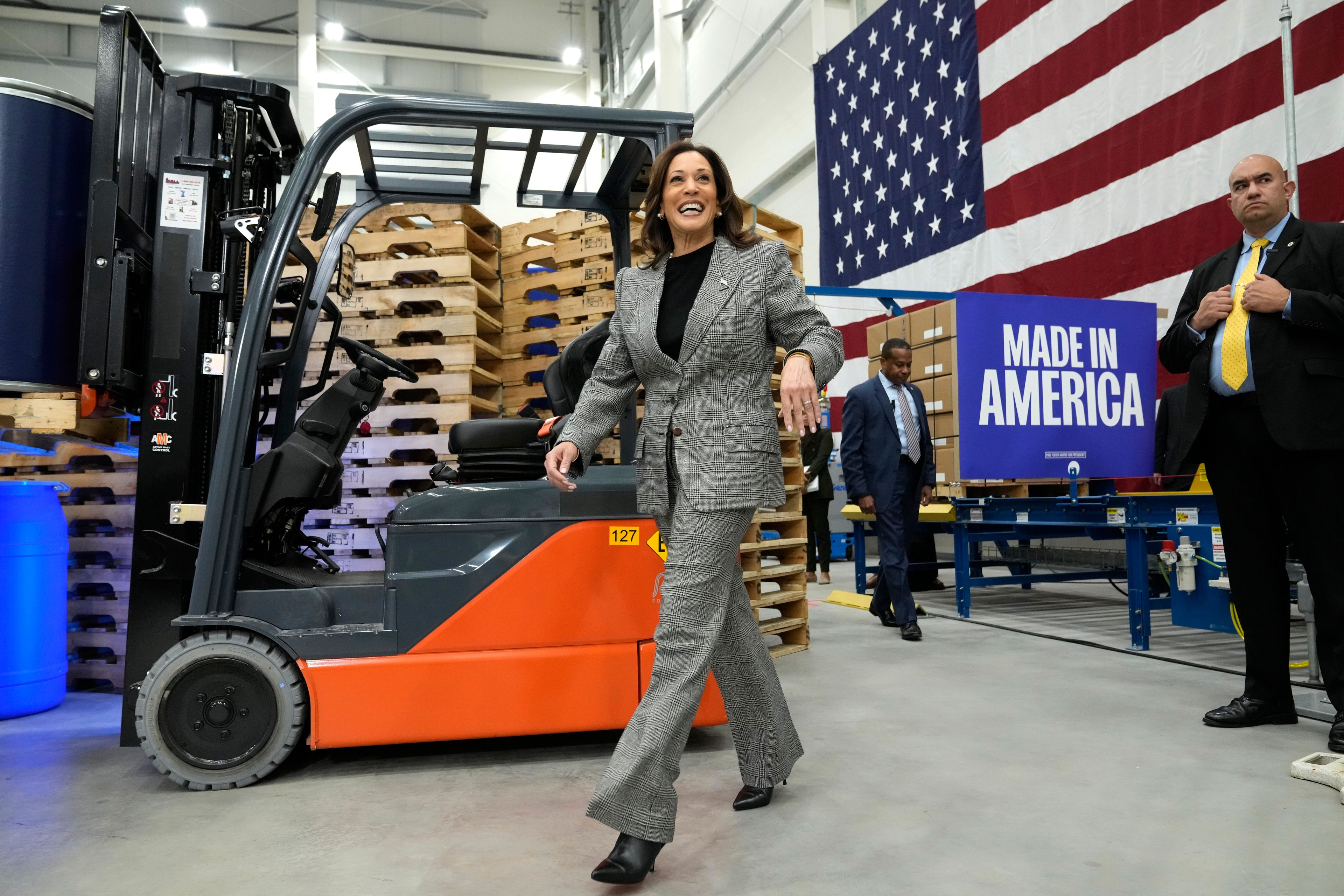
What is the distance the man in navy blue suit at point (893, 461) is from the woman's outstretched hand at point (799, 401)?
386cm

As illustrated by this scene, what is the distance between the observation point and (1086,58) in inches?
317

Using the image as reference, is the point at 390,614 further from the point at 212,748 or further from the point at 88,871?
the point at 88,871

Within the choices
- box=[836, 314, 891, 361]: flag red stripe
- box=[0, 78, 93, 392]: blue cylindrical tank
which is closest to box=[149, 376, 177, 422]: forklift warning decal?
box=[0, 78, 93, 392]: blue cylindrical tank

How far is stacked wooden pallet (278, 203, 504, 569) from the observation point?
17.1 feet

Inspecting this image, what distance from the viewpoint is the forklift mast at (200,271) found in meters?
3.03

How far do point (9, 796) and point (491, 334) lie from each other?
4.02 metres

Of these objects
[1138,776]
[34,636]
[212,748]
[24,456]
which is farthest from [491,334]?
[1138,776]

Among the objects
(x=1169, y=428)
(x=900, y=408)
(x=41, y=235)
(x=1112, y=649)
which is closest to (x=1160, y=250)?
(x=1169, y=428)

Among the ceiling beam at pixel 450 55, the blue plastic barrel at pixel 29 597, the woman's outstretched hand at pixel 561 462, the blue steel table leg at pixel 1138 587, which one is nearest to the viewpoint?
the woman's outstretched hand at pixel 561 462

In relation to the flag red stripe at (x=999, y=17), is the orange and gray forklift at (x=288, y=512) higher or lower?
lower

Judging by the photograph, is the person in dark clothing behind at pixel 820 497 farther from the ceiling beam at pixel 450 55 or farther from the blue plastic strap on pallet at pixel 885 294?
the ceiling beam at pixel 450 55

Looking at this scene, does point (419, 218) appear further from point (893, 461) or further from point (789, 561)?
point (893, 461)

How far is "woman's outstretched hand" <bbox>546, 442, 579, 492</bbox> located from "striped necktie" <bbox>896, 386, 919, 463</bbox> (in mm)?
3885

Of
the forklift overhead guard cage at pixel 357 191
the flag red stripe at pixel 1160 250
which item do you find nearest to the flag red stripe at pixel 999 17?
the flag red stripe at pixel 1160 250
